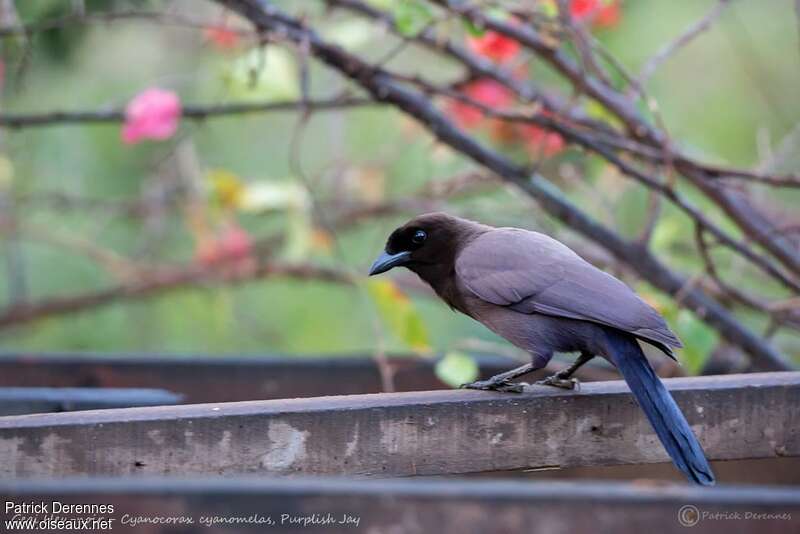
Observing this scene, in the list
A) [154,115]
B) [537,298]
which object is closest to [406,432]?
[537,298]

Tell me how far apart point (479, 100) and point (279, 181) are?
2.57 meters

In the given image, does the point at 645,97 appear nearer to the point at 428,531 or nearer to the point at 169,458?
the point at 169,458

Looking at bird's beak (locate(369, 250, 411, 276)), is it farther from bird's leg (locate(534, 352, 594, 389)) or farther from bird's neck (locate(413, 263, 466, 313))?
bird's leg (locate(534, 352, 594, 389))

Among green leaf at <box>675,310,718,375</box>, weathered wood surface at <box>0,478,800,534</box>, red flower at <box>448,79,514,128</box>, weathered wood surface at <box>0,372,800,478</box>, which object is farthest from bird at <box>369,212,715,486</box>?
red flower at <box>448,79,514,128</box>

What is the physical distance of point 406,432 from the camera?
264 cm

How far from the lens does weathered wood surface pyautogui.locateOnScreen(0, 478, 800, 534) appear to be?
Answer: 1775 mm

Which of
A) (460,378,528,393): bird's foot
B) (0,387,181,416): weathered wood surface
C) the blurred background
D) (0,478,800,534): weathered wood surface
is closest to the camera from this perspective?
(0,478,800,534): weathered wood surface

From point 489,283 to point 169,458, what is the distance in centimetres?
113

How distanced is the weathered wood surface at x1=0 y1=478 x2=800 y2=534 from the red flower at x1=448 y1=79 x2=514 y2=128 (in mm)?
3059

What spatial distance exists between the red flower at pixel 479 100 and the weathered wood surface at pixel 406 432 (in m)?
2.14

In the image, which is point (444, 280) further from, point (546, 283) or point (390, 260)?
point (546, 283)

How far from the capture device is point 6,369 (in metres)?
4.16

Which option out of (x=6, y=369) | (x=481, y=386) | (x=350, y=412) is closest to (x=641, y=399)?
(x=481, y=386)

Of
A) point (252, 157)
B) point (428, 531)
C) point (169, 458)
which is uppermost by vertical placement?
point (252, 157)
